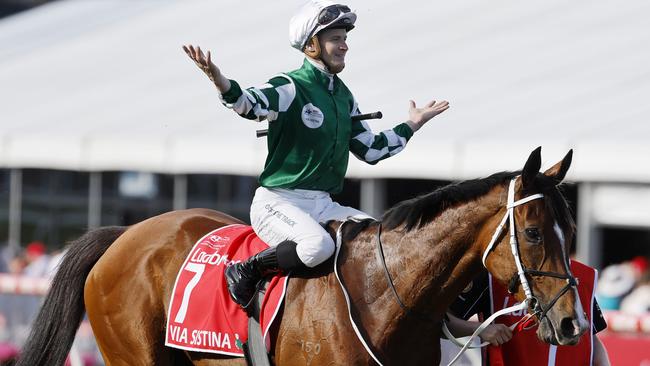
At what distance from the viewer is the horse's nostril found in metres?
4.28

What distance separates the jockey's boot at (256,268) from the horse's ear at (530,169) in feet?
3.54

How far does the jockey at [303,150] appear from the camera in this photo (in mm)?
5031

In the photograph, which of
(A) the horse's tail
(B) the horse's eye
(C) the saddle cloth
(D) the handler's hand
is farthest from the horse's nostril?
(A) the horse's tail

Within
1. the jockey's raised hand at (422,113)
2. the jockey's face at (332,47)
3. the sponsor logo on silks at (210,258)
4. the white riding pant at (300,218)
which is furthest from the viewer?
the jockey's raised hand at (422,113)

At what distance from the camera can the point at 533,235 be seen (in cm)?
441

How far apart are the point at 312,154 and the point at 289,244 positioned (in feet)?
1.49

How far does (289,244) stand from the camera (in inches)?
196

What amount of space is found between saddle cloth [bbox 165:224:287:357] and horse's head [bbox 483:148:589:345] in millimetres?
1097

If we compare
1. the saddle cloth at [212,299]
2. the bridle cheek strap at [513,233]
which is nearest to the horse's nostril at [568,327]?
the bridle cheek strap at [513,233]

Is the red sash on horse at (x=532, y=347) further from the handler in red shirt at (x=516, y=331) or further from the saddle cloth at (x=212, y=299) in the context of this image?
the saddle cloth at (x=212, y=299)

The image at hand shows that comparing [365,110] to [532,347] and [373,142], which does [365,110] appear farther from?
[532,347]

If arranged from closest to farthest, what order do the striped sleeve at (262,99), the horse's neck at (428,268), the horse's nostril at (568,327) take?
the horse's nostril at (568,327), the horse's neck at (428,268), the striped sleeve at (262,99)

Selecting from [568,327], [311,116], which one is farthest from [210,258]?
[568,327]

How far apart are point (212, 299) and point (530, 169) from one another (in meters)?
1.73
